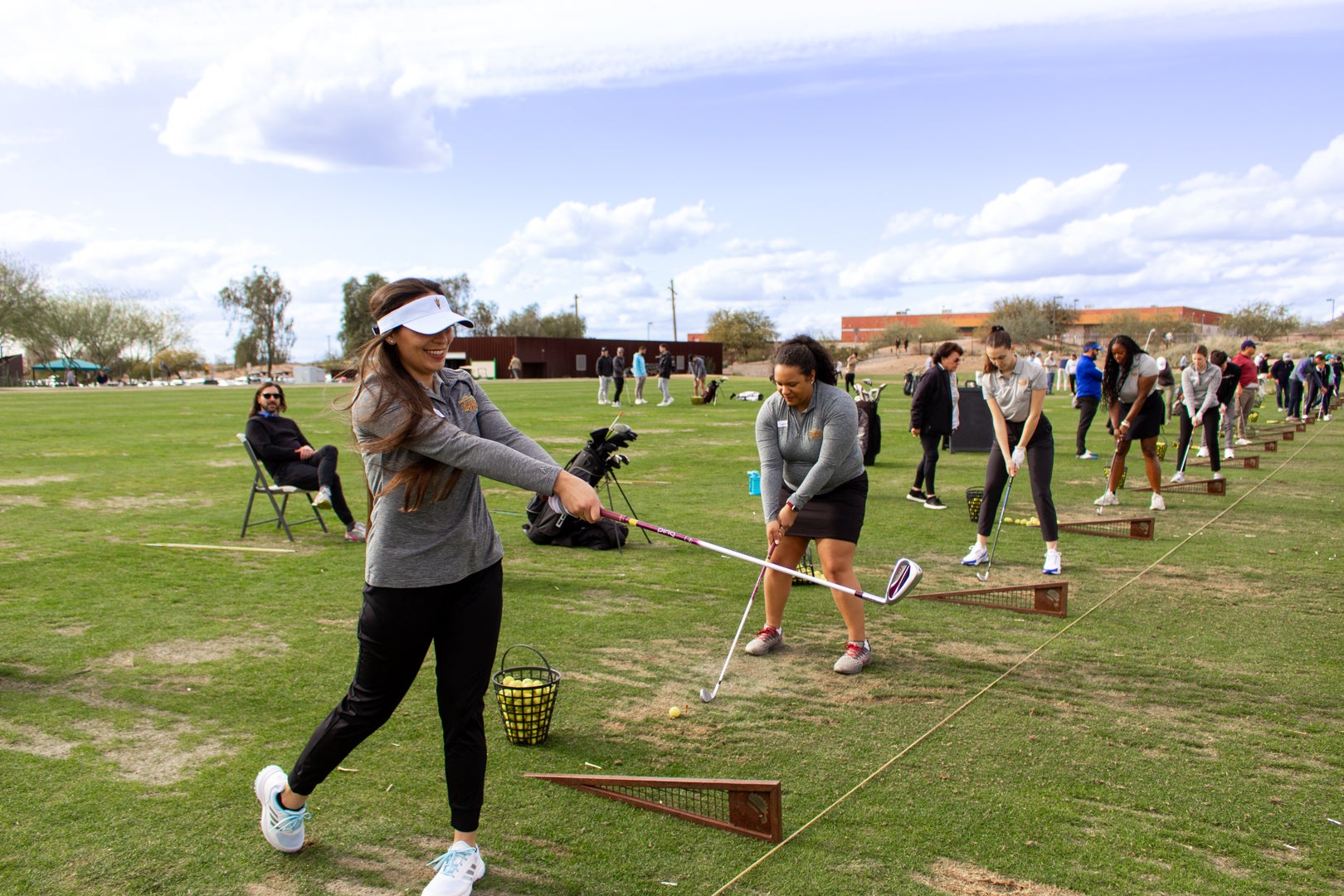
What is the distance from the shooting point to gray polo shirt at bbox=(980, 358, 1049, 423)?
754cm

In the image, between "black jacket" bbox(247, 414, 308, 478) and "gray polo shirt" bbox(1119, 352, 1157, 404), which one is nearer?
"black jacket" bbox(247, 414, 308, 478)

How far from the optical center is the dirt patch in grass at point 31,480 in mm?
12039

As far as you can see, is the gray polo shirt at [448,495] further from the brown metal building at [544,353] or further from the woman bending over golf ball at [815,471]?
the brown metal building at [544,353]

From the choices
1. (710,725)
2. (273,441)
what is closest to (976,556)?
(710,725)

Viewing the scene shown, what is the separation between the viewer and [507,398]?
117 feet

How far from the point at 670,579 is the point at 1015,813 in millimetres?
4140

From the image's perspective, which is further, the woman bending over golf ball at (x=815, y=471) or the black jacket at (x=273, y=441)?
the black jacket at (x=273, y=441)

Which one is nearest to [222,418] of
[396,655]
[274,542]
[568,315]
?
[274,542]

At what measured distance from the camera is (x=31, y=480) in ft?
41.1

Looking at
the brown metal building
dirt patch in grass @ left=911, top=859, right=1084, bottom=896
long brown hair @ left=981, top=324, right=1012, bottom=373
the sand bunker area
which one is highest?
the brown metal building

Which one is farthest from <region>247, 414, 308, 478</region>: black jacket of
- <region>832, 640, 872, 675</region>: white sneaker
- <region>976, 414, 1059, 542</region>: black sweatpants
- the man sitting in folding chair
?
<region>976, 414, 1059, 542</region>: black sweatpants

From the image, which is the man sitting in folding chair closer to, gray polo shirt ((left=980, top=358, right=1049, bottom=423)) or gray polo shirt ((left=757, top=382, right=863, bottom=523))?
gray polo shirt ((left=757, top=382, right=863, bottom=523))

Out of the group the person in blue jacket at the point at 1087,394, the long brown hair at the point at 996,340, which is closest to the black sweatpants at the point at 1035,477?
the long brown hair at the point at 996,340

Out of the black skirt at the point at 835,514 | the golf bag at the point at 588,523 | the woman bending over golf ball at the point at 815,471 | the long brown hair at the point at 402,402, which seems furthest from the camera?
the golf bag at the point at 588,523
